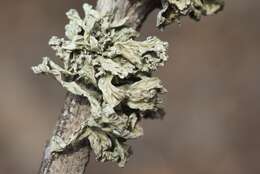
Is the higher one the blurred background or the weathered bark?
A: the blurred background

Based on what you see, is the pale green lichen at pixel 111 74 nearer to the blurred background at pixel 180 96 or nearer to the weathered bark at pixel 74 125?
the weathered bark at pixel 74 125

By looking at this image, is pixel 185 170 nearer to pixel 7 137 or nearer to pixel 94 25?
pixel 7 137

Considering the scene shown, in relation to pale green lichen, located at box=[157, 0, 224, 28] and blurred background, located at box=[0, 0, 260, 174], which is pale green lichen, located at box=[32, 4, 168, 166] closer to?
pale green lichen, located at box=[157, 0, 224, 28]

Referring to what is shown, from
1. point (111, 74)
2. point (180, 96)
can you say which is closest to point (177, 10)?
point (111, 74)

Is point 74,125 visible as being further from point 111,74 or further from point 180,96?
point 180,96

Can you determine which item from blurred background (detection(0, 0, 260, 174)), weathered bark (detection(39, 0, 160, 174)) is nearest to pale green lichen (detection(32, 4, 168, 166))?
weathered bark (detection(39, 0, 160, 174))

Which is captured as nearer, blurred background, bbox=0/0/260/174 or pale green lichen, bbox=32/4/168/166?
pale green lichen, bbox=32/4/168/166

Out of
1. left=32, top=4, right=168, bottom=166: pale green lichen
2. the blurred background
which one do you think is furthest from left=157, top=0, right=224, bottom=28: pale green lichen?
the blurred background
